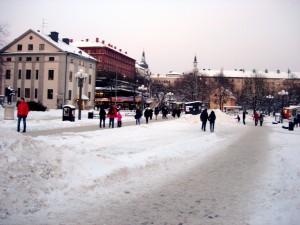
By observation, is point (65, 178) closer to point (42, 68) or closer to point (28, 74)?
point (42, 68)

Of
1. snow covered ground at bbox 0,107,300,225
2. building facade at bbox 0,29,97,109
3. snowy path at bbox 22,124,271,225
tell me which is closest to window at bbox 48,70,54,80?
building facade at bbox 0,29,97,109

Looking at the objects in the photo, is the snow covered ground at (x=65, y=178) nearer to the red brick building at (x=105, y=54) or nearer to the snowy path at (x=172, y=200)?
the snowy path at (x=172, y=200)

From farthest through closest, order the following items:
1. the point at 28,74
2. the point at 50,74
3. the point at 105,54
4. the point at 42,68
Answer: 1. the point at 105,54
2. the point at 28,74
3. the point at 42,68
4. the point at 50,74

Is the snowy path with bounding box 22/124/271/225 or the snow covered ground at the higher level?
the snow covered ground

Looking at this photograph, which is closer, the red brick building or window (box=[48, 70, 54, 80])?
window (box=[48, 70, 54, 80])

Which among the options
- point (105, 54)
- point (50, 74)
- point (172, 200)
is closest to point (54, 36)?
point (50, 74)

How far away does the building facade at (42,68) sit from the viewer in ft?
200

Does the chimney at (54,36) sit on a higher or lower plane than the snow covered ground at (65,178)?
higher

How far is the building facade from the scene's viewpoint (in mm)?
61000

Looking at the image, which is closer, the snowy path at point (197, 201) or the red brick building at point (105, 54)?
the snowy path at point (197, 201)

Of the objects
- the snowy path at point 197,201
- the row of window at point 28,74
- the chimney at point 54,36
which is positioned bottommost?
the snowy path at point 197,201

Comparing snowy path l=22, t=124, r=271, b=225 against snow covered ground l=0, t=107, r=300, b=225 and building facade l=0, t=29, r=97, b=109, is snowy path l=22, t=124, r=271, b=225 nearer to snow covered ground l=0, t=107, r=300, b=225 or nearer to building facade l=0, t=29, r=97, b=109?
snow covered ground l=0, t=107, r=300, b=225

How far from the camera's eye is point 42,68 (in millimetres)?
62281

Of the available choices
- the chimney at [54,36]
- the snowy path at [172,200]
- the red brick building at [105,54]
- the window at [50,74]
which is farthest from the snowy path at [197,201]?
the red brick building at [105,54]
